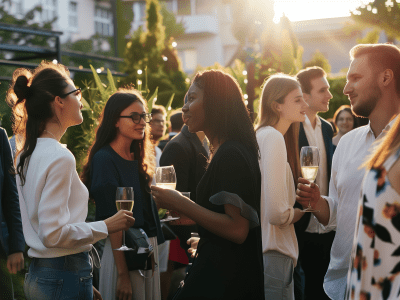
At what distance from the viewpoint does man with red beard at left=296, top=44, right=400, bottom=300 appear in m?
2.67

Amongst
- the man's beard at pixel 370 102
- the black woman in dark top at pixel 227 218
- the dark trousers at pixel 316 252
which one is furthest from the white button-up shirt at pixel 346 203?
the dark trousers at pixel 316 252

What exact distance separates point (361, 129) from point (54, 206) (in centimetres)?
180

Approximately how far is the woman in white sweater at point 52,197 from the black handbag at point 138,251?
606 mm

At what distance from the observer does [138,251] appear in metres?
3.09

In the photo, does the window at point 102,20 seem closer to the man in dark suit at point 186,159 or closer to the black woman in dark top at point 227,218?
the man in dark suit at point 186,159

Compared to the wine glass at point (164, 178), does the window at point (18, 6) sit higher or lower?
higher

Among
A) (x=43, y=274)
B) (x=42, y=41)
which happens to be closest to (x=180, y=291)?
(x=43, y=274)

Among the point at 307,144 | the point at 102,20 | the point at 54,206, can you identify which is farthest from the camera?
the point at 102,20

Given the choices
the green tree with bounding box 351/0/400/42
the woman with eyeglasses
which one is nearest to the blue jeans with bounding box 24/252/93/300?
the woman with eyeglasses

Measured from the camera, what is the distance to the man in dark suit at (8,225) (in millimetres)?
3559

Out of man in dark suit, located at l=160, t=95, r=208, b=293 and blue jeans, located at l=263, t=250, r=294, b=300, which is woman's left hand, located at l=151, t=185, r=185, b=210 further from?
man in dark suit, located at l=160, t=95, r=208, b=293

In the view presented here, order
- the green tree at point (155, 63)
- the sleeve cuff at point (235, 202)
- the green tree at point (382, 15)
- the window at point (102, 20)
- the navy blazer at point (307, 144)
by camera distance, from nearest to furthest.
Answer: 1. the sleeve cuff at point (235, 202)
2. the navy blazer at point (307, 144)
3. the green tree at point (382, 15)
4. the green tree at point (155, 63)
5. the window at point (102, 20)

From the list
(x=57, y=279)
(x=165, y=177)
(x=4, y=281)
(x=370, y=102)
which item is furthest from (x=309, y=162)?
(x=4, y=281)

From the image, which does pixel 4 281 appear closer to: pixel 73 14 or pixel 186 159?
pixel 186 159
